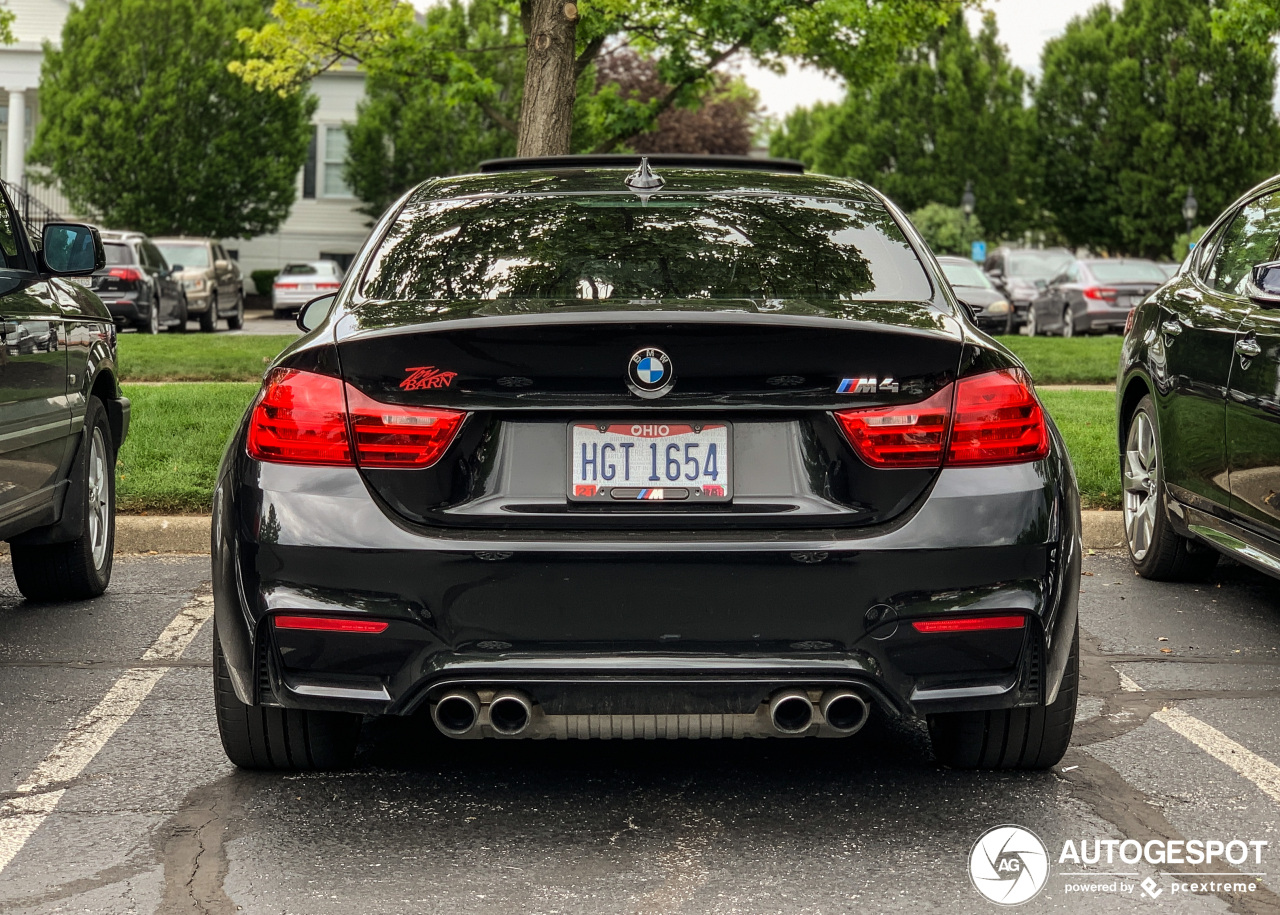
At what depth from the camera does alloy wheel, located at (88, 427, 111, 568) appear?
6.60 m

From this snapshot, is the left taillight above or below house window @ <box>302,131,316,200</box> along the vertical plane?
above

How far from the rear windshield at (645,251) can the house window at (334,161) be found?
139ft

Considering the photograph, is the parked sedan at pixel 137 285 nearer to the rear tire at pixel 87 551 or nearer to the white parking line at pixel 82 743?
the rear tire at pixel 87 551

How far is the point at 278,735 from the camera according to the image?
4207 millimetres

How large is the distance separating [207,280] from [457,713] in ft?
86.5

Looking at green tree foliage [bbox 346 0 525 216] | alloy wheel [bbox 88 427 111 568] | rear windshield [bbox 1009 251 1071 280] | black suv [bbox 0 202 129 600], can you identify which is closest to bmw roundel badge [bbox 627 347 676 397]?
black suv [bbox 0 202 129 600]

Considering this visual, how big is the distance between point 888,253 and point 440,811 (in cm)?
184

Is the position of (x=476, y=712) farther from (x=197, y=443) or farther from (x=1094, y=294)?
(x=1094, y=294)

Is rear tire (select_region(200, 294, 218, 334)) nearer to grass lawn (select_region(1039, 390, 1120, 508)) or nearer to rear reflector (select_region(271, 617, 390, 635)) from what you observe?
grass lawn (select_region(1039, 390, 1120, 508))

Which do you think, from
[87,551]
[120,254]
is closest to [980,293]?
[120,254]

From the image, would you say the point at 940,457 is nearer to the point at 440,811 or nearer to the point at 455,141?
the point at 440,811

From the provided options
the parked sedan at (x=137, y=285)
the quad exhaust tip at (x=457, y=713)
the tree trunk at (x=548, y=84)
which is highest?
the tree trunk at (x=548, y=84)

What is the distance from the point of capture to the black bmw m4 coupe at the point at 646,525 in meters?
3.62

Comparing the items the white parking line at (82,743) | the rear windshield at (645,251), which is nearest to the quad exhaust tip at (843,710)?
the rear windshield at (645,251)
